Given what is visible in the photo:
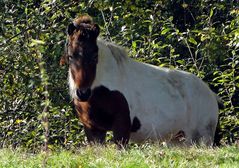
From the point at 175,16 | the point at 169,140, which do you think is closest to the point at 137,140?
the point at 169,140

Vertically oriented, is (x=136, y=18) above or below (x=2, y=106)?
above

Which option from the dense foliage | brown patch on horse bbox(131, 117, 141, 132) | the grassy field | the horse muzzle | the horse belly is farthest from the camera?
the dense foliage

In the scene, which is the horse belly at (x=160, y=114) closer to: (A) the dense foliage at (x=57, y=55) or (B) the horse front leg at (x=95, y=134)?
(B) the horse front leg at (x=95, y=134)

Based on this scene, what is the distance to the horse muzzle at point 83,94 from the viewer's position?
334 inches

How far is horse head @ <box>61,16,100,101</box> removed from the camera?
8.48 meters

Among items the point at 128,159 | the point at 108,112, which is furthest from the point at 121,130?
the point at 128,159

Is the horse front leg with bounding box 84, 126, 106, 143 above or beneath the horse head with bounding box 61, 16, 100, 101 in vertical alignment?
beneath

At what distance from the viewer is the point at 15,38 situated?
9.99 meters

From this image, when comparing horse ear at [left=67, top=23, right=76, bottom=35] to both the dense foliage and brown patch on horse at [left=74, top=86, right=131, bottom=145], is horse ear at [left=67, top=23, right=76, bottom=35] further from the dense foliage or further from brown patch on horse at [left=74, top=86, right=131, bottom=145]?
the dense foliage

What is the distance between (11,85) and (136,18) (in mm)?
2644

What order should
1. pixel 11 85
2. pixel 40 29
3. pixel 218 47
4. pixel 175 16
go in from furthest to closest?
pixel 175 16
pixel 218 47
pixel 11 85
pixel 40 29

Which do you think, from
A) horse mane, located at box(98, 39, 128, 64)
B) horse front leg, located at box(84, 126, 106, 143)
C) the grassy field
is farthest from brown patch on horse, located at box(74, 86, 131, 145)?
the grassy field

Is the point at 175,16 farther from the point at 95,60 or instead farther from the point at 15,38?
the point at 95,60

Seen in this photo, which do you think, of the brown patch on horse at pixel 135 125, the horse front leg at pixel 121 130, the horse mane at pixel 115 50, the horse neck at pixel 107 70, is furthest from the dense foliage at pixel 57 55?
the horse front leg at pixel 121 130
